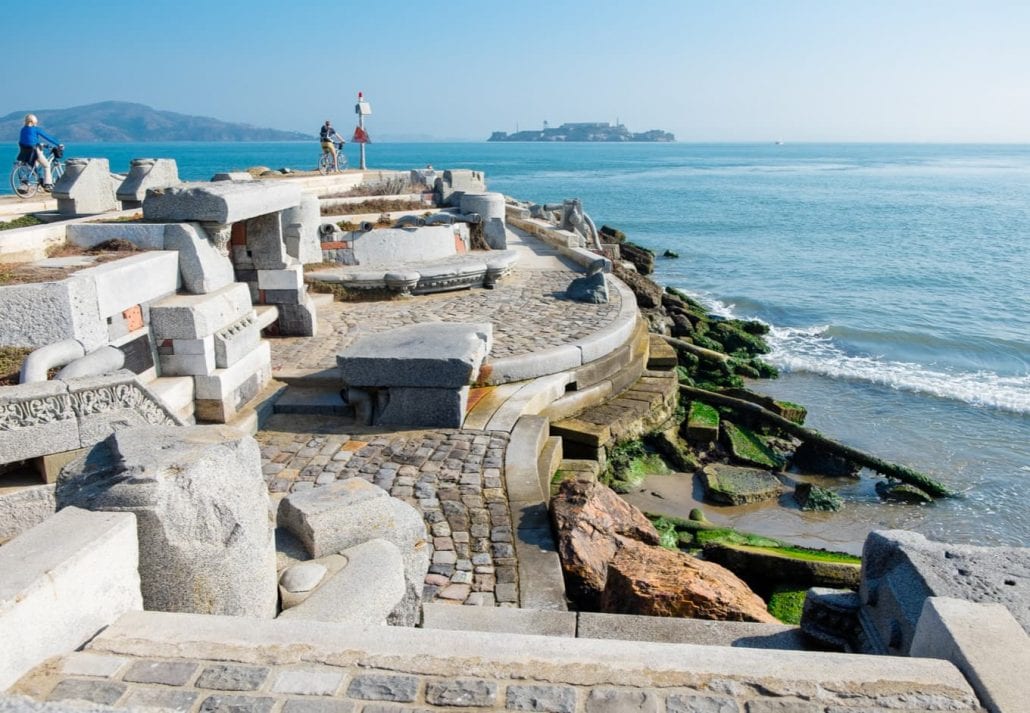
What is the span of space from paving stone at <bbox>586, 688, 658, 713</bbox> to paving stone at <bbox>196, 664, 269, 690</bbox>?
106 cm

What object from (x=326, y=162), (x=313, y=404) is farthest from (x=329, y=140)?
(x=313, y=404)

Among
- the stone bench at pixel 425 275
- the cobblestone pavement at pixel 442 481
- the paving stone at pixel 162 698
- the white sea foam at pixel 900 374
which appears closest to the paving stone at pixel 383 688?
the paving stone at pixel 162 698

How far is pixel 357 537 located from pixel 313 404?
3.75 meters

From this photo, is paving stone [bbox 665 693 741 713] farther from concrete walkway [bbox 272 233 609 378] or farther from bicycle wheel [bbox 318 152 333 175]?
bicycle wheel [bbox 318 152 333 175]

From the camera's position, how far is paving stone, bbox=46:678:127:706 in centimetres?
233

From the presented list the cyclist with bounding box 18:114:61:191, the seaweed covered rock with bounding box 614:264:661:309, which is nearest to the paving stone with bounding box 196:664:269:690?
the seaweed covered rock with bounding box 614:264:661:309

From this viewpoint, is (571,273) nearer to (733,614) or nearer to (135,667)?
(733,614)

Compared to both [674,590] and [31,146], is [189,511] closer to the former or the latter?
[674,590]

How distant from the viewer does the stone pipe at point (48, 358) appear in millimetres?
4500

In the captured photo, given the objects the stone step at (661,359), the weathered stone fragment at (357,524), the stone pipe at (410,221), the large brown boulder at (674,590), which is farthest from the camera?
the stone pipe at (410,221)

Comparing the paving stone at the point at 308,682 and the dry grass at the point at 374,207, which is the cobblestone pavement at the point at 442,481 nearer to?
the paving stone at the point at 308,682

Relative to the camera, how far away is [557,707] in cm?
237

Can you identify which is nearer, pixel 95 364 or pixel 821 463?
pixel 95 364

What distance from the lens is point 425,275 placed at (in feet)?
39.3
